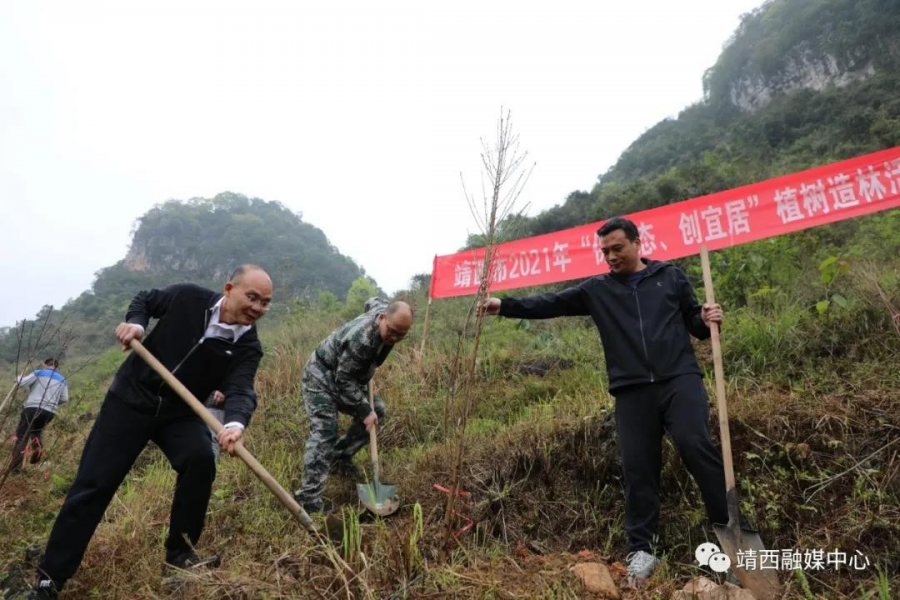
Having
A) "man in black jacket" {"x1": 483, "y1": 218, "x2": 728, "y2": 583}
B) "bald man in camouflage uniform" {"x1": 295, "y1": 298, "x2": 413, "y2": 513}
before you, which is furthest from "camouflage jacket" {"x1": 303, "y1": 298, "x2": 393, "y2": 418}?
"man in black jacket" {"x1": 483, "y1": 218, "x2": 728, "y2": 583}

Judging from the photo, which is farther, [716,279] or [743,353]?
[716,279]

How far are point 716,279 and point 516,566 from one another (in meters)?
4.92

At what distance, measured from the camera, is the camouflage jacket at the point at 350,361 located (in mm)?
3348

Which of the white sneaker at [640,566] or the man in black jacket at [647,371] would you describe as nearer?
the white sneaker at [640,566]

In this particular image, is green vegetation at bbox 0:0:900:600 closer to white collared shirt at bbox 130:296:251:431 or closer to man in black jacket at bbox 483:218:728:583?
man in black jacket at bbox 483:218:728:583

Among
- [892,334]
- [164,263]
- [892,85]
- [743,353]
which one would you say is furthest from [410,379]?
[164,263]

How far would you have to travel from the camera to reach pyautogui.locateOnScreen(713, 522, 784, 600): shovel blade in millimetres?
2080

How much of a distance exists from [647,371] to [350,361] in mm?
1803

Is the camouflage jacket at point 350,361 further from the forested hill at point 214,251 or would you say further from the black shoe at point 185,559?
the forested hill at point 214,251

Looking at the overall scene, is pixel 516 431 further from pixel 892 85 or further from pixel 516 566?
pixel 892 85

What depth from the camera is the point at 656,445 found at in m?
2.49

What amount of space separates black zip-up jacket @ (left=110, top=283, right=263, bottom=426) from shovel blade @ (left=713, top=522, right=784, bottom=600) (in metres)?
2.20

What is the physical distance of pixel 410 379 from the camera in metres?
6.11

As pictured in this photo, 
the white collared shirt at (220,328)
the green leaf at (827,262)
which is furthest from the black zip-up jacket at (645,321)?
the green leaf at (827,262)
